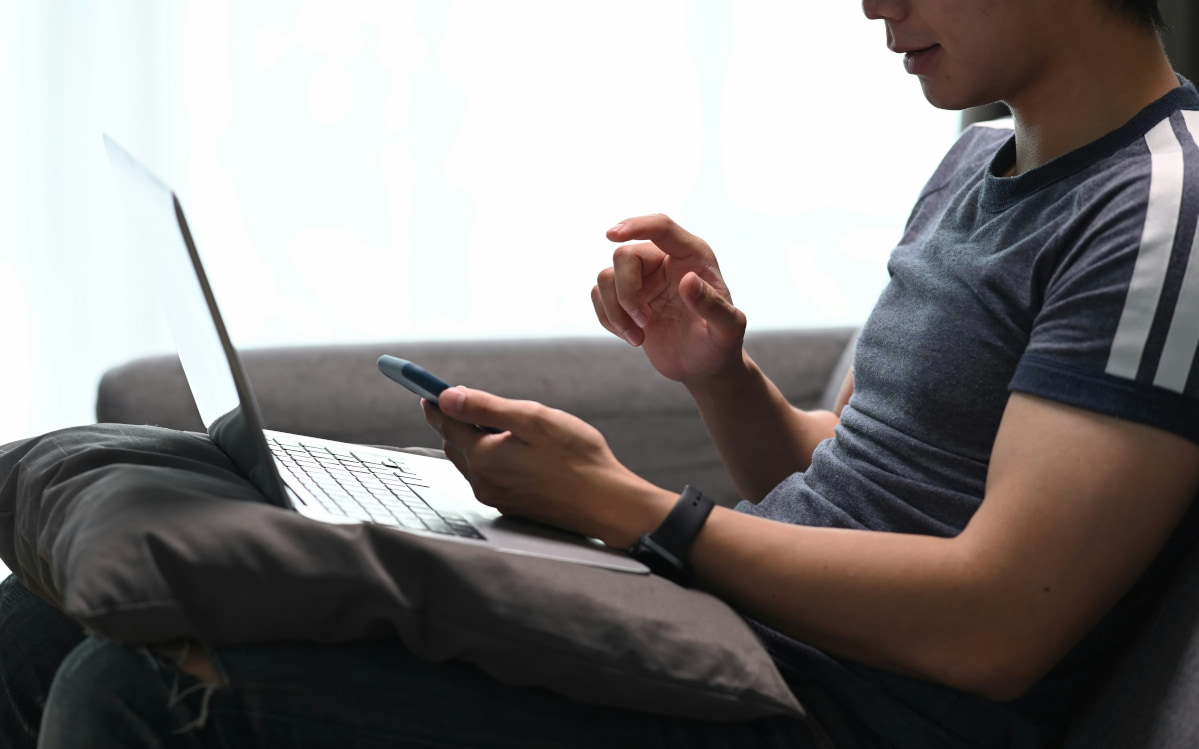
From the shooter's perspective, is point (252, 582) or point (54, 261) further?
point (54, 261)

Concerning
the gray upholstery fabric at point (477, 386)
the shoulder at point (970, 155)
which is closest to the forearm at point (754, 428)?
the shoulder at point (970, 155)

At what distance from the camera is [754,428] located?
3.57 feet

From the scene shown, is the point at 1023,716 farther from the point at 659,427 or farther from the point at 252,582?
the point at 659,427

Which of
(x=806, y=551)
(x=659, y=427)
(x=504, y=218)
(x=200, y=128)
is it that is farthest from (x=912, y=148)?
(x=806, y=551)

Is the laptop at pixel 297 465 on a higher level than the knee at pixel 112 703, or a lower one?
higher

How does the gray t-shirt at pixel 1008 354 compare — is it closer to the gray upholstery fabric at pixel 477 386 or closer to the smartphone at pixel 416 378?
the smartphone at pixel 416 378

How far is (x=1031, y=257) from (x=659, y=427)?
1.00m

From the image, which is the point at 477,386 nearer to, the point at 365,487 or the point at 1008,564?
the point at 365,487

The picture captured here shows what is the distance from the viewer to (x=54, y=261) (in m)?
2.05

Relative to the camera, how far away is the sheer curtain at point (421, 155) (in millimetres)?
2053

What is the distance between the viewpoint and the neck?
2.62 ft

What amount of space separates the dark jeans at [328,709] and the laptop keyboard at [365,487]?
0.10m

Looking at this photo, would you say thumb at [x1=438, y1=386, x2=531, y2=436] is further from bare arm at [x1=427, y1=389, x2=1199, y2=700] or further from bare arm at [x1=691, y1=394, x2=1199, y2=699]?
bare arm at [x1=691, y1=394, x2=1199, y2=699]

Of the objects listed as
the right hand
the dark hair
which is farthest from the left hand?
the dark hair
